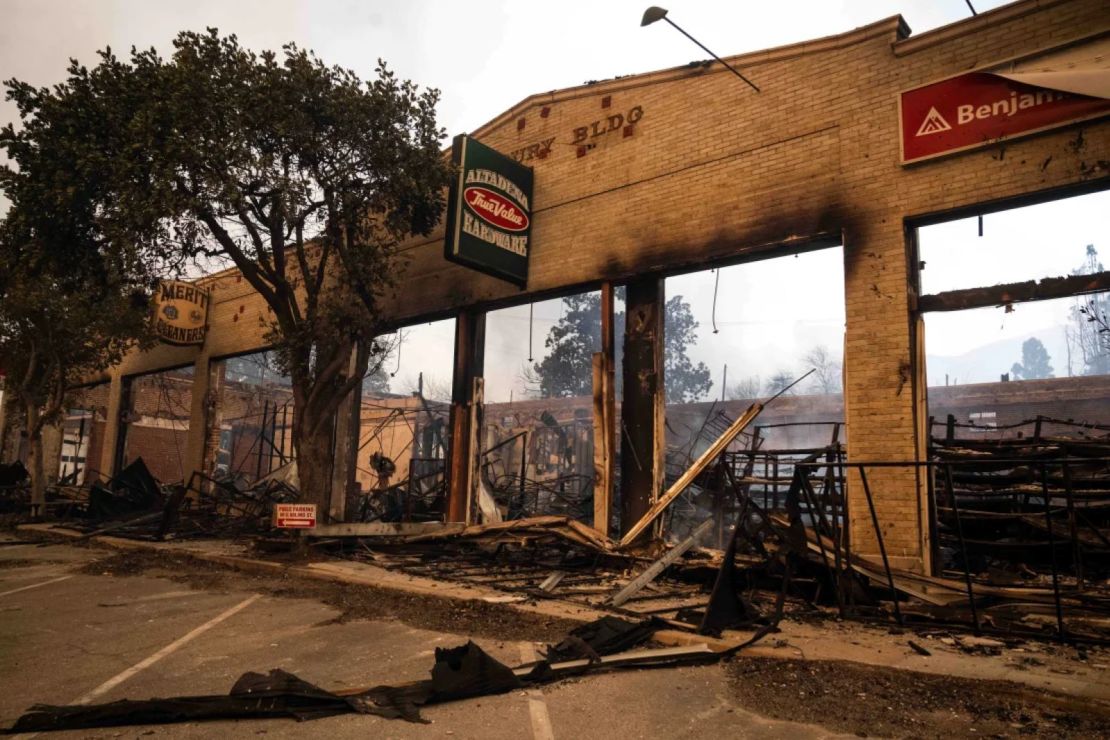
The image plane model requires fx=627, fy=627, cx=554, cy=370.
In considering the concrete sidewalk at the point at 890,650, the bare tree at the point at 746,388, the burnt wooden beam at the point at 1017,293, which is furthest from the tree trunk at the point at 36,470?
Answer: the bare tree at the point at 746,388

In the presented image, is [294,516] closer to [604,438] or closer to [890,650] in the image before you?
[604,438]

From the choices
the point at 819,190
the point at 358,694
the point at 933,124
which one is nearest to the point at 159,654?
the point at 358,694

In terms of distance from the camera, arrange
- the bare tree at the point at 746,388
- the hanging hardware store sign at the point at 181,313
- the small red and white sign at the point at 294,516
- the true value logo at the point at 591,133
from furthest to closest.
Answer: the bare tree at the point at 746,388 < the hanging hardware store sign at the point at 181,313 < the true value logo at the point at 591,133 < the small red and white sign at the point at 294,516

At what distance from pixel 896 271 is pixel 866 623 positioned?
4382 millimetres

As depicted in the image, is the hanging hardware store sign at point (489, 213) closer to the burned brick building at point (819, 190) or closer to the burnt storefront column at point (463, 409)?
the burned brick building at point (819, 190)

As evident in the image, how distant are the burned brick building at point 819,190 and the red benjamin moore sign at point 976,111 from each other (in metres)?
0.02

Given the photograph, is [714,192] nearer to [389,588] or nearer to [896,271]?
[896,271]

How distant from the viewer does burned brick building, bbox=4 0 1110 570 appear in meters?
7.29

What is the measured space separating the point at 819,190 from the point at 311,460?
9.30 m

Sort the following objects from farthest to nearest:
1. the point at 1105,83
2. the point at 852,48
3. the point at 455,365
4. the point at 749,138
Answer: the point at 455,365, the point at 749,138, the point at 852,48, the point at 1105,83

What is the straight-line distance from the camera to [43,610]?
6.71 m

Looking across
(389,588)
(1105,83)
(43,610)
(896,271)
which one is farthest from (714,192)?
(43,610)

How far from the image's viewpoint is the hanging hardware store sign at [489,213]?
1088 cm

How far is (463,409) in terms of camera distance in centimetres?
1285
